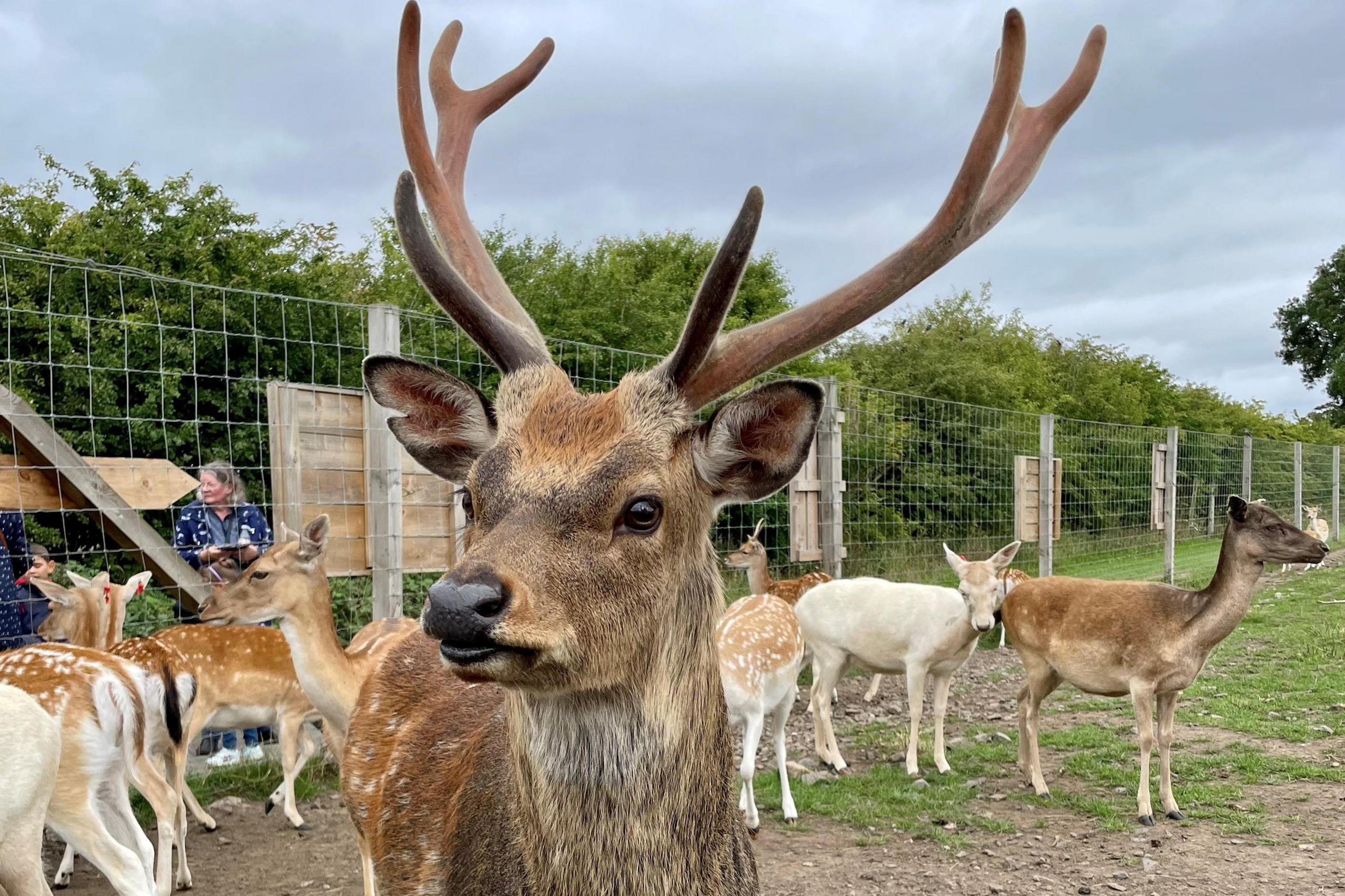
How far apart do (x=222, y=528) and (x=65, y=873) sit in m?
2.17

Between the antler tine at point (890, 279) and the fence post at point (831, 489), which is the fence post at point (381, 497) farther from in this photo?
the fence post at point (831, 489)

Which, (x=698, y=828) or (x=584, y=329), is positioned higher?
(x=584, y=329)

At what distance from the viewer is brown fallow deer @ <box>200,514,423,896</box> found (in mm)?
4906

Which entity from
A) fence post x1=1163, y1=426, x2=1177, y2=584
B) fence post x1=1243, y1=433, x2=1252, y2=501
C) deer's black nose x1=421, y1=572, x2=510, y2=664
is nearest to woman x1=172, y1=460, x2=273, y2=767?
deer's black nose x1=421, y1=572, x2=510, y2=664

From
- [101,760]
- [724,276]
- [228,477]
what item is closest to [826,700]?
[228,477]

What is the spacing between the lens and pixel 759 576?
9.01 metres

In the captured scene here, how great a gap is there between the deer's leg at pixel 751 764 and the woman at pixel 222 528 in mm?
3055

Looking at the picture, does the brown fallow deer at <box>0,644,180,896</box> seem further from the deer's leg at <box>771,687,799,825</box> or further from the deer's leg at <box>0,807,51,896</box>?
the deer's leg at <box>771,687,799,825</box>

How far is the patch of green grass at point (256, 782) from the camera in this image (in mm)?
5730

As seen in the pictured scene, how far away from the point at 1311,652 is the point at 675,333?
25.8 feet

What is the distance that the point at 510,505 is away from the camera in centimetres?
191

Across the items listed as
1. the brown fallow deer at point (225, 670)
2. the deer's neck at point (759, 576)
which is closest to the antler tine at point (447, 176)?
the brown fallow deer at point (225, 670)

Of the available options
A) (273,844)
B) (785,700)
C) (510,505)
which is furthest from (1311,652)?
(510,505)

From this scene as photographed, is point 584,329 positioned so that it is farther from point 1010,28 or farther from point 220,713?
point 1010,28
